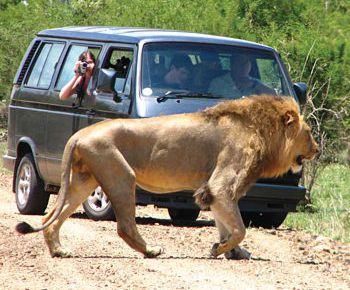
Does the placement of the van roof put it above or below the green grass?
above

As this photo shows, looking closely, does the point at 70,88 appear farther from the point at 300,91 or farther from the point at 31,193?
the point at 300,91

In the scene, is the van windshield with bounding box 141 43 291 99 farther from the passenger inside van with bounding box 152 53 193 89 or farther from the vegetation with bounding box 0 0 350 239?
the vegetation with bounding box 0 0 350 239

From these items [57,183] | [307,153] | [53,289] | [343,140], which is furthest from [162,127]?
[343,140]

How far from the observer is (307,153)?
10.4m

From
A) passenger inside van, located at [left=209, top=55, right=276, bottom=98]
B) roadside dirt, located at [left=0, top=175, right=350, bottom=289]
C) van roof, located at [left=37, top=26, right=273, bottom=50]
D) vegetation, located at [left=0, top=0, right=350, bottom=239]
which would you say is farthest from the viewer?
vegetation, located at [left=0, top=0, right=350, bottom=239]

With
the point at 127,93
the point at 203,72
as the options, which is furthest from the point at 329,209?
the point at 127,93

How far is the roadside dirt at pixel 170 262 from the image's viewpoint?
8.48 metres

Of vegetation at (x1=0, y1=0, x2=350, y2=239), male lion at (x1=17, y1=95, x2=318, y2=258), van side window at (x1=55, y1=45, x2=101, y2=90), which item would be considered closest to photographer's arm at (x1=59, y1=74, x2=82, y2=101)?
van side window at (x1=55, y1=45, x2=101, y2=90)

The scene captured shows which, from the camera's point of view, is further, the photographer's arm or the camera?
the photographer's arm

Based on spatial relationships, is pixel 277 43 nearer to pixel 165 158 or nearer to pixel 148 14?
pixel 148 14

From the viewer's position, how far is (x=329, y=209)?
14.7 metres

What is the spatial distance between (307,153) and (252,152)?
25.9 inches

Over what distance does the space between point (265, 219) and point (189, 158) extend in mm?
3268

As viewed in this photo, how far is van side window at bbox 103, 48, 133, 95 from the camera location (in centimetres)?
1238
